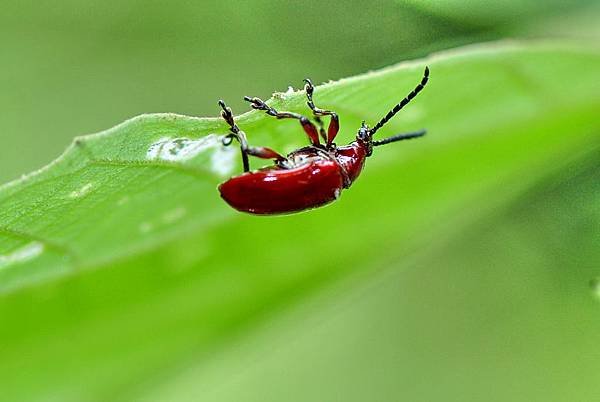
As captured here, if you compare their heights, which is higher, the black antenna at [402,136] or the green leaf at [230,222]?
the black antenna at [402,136]

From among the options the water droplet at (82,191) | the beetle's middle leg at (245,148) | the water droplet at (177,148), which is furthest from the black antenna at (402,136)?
the water droplet at (82,191)

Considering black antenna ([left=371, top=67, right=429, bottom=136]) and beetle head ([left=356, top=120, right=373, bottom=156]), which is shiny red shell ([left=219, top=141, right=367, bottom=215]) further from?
black antenna ([left=371, top=67, right=429, bottom=136])

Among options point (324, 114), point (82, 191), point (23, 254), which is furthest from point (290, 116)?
point (23, 254)

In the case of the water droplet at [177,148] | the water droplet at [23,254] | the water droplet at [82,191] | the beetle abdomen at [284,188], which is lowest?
the water droplet at [23,254]

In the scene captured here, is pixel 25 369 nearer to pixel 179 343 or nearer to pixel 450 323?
pixel 179 343

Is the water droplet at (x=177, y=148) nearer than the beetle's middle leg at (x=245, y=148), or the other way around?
the water droplet at (x=177, y=148)

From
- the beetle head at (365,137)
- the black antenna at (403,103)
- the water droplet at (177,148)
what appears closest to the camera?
the water droplet at (177,148)

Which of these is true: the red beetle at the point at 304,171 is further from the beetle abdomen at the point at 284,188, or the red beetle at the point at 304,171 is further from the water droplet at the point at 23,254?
the water droplet at the point at 23,254
